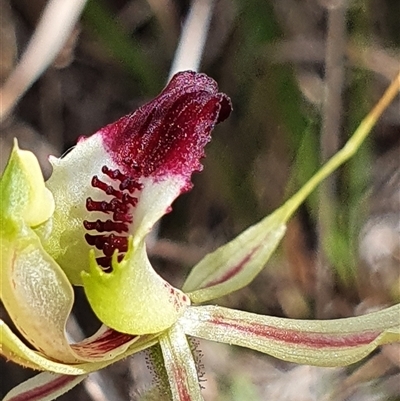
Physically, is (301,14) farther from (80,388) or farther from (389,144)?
(80,388)

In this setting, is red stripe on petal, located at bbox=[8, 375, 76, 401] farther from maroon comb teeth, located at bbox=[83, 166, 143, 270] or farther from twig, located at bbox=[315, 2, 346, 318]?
twig, located at bbox=[315, 2, 346, 318]

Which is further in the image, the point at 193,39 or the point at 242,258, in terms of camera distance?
the point at 193,39

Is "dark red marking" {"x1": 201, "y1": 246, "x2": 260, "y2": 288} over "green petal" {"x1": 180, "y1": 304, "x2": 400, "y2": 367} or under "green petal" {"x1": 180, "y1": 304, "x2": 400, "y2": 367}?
over

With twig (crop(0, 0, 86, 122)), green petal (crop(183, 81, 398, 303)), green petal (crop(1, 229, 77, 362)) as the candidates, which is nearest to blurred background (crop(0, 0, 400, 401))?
twig (crop(0, 0, 86, 122))

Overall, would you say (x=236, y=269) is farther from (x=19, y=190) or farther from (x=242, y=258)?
(x=19, y=190)

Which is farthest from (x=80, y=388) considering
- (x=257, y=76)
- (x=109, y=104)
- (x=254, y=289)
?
(x=257, y=76)

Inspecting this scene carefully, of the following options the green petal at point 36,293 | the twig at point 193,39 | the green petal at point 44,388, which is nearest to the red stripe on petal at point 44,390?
the green petal at point 44,388

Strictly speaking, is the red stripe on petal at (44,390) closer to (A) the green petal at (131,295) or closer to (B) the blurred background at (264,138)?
(A) the green petal at (131,295)

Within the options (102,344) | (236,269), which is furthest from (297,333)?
(102,344)
